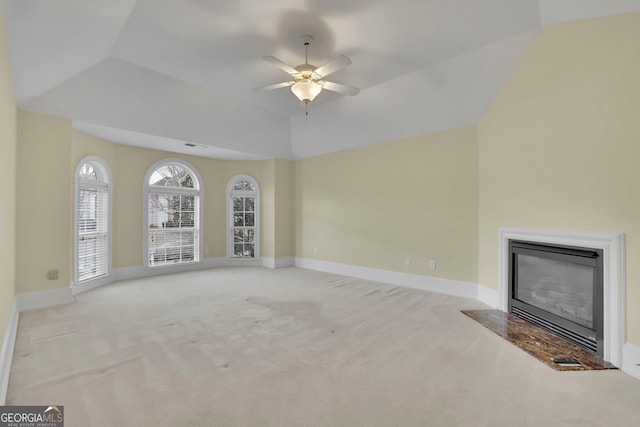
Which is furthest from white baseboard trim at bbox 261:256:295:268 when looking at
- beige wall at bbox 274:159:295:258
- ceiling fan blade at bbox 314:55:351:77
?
ceiling fan blade at bbox 314:55:351:77

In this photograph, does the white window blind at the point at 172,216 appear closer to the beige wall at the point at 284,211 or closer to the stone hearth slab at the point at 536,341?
the beige wall at the point at 284,211

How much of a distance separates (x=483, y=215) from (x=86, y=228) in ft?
19.8

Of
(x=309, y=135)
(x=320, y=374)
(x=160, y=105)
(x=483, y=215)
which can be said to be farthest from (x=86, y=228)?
(x=483, y=215)

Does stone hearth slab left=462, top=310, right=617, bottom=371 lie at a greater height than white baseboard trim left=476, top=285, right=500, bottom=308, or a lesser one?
lesser

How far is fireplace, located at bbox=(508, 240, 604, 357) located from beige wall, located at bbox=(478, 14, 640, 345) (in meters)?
0.24

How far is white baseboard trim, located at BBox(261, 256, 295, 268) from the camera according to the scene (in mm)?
6474

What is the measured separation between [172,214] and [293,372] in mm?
4961

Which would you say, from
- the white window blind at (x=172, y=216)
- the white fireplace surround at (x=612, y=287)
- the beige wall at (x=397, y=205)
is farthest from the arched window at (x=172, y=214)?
the white fireplace surround at (x=612, y=287)

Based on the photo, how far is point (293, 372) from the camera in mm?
2184

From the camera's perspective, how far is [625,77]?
230 cm

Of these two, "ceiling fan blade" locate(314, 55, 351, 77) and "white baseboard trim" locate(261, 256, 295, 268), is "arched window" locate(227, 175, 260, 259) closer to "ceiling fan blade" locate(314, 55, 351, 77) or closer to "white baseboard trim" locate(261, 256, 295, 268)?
"white baseboard trim" locate(261, 256, 295, 268)

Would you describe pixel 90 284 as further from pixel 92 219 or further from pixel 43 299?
pixel 92 219

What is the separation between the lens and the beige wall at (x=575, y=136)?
2.27 meters

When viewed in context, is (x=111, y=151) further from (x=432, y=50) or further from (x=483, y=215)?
(x=483, y=215)
